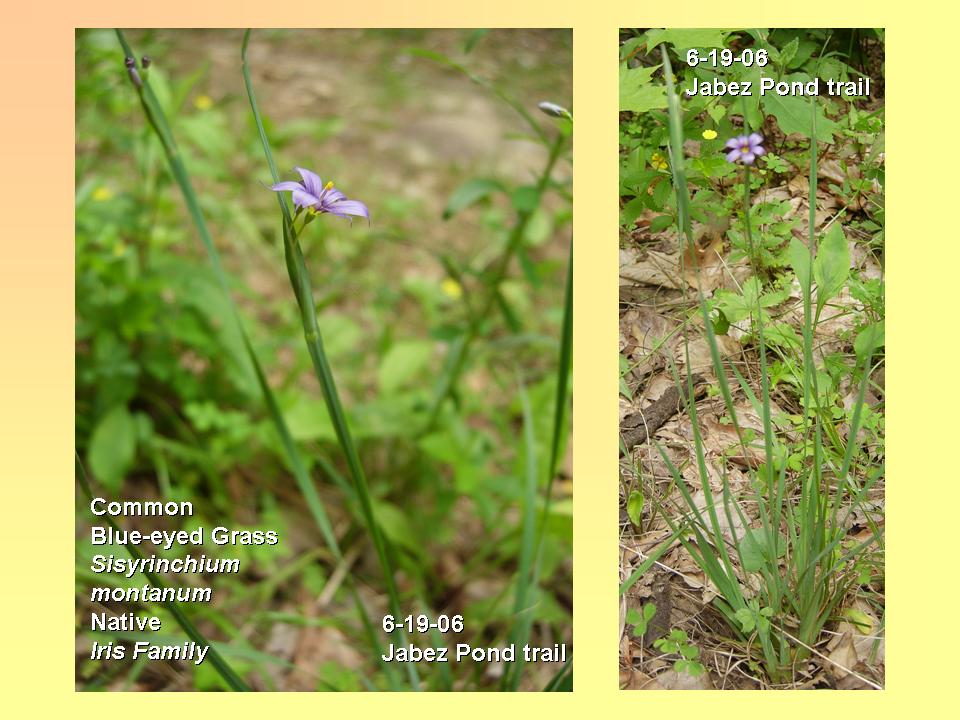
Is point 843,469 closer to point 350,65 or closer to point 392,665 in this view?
point 392,665

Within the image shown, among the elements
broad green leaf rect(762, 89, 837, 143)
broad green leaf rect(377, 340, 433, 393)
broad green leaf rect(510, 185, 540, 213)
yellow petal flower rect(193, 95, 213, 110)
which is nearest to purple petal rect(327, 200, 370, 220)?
broad green leaf rect(510, 185, 540, 213)

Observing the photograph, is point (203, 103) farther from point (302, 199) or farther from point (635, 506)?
point (635, 506)

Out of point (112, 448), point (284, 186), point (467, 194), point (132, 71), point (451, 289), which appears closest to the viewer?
point (284, 186)

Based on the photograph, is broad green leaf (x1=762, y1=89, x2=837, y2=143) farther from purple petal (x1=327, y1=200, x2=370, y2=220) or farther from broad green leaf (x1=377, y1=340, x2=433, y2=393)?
broad green leaf (x1=377, y1=340, x2=433, y2=393)

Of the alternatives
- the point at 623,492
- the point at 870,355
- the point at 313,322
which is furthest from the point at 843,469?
the point at 313,322

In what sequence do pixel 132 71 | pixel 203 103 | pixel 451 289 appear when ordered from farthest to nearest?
pixel 451 289, pixel 203 103, pixel 132 71

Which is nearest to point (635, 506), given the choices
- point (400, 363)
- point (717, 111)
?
point (717, 111)

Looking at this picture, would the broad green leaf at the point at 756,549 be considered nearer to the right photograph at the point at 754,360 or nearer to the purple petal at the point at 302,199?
the right photograph at the point at 754,360
